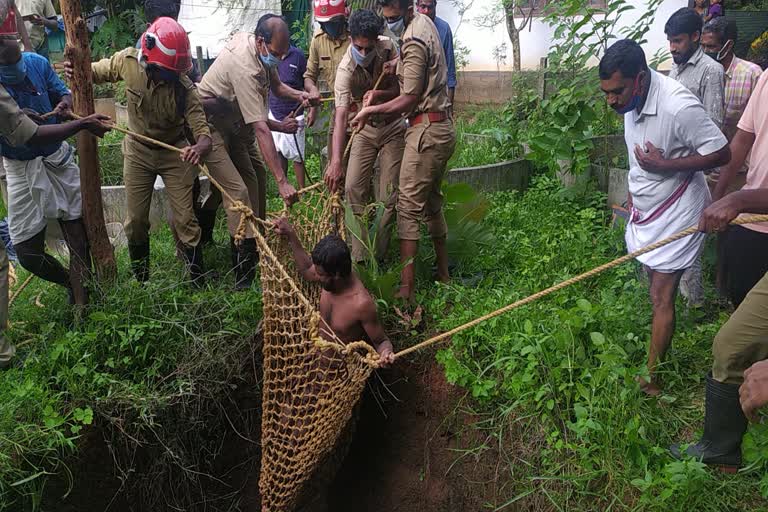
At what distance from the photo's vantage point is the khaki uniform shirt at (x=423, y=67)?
3984 millimetres

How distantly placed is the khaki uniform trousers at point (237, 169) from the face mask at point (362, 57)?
96 centimetres

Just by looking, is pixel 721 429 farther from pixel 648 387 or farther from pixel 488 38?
pixel 488 38

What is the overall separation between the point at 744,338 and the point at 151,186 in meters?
3.42

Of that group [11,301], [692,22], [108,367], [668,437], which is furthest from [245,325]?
[692,22]

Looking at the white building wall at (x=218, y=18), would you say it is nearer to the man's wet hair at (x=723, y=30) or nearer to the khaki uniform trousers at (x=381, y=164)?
the khaki uniform trousers at (x=381, y=164)

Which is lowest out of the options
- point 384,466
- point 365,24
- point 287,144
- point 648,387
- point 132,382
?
point 384,466

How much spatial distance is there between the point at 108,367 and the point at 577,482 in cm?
255

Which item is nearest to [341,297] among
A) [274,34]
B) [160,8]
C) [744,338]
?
[274,34]

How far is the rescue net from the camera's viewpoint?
320 cm

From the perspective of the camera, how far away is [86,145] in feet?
12.4

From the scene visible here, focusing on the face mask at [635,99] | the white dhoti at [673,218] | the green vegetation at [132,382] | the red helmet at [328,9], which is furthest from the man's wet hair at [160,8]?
the white dhoti at [673,218]

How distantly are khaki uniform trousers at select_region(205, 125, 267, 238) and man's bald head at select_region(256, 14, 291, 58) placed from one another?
2.16ft

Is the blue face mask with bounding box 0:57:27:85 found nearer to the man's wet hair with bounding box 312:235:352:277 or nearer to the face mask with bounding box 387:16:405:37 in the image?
the man's wet hair with bounding box 312:235:352:277

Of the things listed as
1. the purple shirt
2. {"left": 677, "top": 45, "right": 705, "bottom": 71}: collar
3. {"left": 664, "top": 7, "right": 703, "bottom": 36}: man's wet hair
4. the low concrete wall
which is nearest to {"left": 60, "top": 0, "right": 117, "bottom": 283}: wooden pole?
the purple shirt
